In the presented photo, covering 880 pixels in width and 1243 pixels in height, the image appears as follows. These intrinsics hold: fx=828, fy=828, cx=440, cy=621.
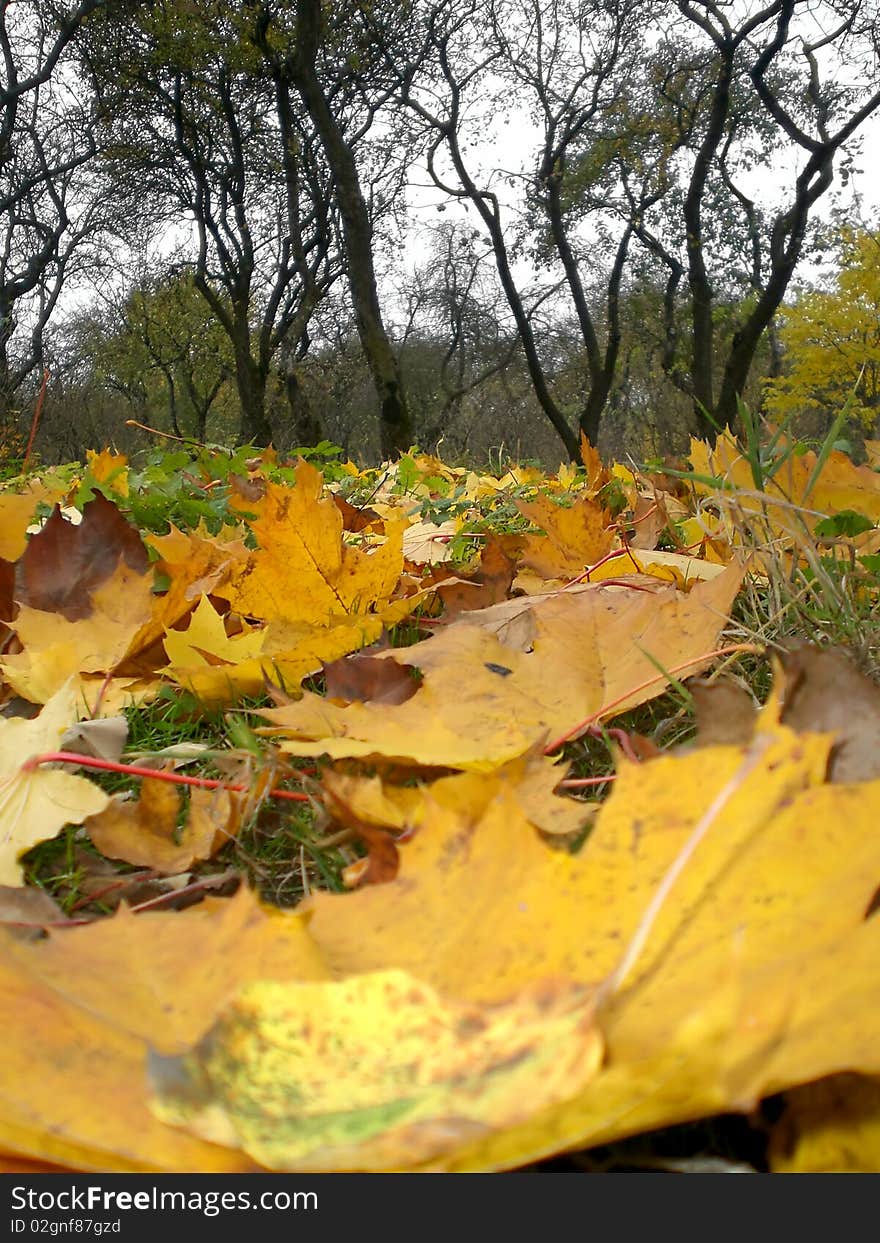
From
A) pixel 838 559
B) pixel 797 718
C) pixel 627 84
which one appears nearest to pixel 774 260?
pixel 627 84

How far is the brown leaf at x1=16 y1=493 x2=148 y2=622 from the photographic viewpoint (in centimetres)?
86

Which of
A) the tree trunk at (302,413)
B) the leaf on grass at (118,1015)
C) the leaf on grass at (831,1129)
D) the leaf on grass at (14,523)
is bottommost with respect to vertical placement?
the leaf on grass at (831,1129)

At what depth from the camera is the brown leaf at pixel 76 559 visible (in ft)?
2.83

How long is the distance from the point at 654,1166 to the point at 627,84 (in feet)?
50.4

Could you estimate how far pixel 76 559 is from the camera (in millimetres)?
875

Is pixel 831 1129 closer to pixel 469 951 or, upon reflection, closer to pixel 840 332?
pixel 469 951

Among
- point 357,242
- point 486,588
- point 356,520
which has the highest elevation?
point 357,242

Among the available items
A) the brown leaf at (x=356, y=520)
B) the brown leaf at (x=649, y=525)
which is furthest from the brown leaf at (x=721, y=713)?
→ the brown leaf at (x=356, y=520)

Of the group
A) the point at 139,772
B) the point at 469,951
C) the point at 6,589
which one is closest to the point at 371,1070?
the point at 469,951

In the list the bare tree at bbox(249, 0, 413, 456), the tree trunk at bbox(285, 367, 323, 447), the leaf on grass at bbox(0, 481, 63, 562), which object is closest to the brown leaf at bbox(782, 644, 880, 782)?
the leaf on grass at bbox(0, 481, 63, 562)

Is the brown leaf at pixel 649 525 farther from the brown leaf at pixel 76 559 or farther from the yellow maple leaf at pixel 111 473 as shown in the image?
the yellow maple leaf at pixel 111 473

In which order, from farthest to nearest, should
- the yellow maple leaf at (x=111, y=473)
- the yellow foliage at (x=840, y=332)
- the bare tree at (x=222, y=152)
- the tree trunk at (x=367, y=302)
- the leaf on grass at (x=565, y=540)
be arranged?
the yellow foliage at (x=840, y=332)
the bare tree at (x=222, y=152)
the tree trunk at (x=367, y=302)
the yellow maple leaf at (x=111, y=473)
the leaf on grass at (x=565, y=540)

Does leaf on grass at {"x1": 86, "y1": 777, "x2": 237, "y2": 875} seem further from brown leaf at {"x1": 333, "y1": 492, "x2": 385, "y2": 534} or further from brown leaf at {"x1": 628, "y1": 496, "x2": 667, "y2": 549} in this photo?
brown leaf at {"x1": 333, "y1": 492, "x2": 385, "y2": 534}
